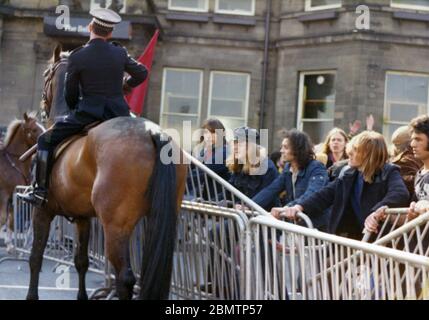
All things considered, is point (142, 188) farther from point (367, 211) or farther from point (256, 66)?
point (256, 66)

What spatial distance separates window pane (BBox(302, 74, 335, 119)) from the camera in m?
20.2

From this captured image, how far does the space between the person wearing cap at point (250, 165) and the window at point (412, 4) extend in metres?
14.4

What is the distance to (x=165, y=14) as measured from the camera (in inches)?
822

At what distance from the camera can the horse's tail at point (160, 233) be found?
5086 mm

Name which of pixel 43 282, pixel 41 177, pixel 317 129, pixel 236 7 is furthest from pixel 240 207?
pixel 236 7

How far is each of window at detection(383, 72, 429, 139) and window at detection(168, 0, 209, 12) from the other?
595cm

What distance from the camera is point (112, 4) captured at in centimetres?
1914

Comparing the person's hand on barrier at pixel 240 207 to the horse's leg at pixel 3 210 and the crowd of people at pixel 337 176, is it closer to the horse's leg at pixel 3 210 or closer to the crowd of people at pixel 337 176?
the crowd of people at pixel 337 176

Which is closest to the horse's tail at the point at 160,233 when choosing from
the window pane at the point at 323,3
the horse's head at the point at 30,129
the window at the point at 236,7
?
the horse's head at the point at 30,129

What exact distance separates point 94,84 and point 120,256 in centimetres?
151

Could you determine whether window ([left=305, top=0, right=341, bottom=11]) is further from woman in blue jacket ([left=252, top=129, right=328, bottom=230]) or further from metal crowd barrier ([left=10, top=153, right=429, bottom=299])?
metal crowd barrier ([left=10, top=153, right=429, bottom=299])

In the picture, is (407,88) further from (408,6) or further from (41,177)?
(41,177)
